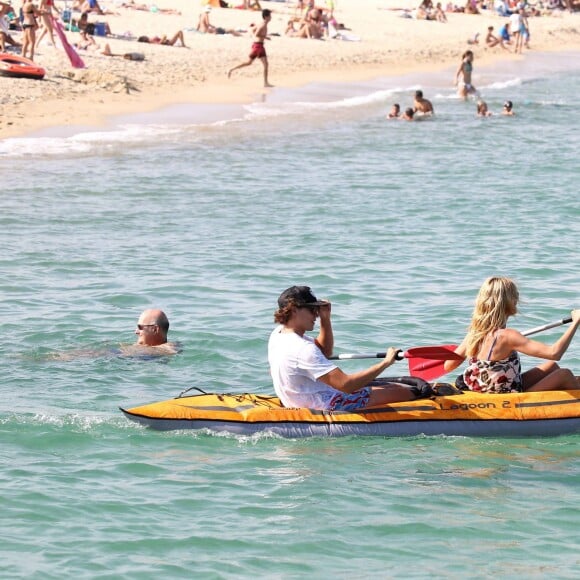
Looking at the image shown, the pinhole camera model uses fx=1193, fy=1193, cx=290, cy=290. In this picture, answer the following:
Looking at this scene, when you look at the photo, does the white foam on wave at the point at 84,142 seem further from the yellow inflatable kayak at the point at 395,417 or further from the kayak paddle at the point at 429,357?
the kayak paddle at the point at 429,357

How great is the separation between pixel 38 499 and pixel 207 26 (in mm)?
28879

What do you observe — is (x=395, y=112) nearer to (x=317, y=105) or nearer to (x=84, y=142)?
(x=317, y=105)

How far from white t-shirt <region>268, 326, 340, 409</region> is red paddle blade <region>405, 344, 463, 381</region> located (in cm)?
69

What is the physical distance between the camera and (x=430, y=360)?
893 centimetres

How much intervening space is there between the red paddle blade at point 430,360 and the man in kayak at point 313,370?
0.19 metres

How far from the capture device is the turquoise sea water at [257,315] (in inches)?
280

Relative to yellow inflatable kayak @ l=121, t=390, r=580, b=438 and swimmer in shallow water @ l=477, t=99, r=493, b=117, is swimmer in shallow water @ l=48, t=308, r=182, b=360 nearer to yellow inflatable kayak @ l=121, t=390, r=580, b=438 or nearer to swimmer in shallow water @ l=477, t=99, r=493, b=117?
yellow inflatable kayak @ l=121, t=390, r=580, b=438

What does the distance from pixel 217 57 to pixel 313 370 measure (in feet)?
79.3

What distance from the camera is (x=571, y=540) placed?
712cm

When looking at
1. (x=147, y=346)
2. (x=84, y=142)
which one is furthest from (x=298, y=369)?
(x=84, y=142)

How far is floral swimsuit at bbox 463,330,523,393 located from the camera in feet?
28.2

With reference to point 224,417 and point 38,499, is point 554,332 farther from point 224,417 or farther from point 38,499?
point 38,499

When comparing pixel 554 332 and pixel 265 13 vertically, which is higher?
pixel 265 13

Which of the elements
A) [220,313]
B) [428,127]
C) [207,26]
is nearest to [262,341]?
[220,313]
